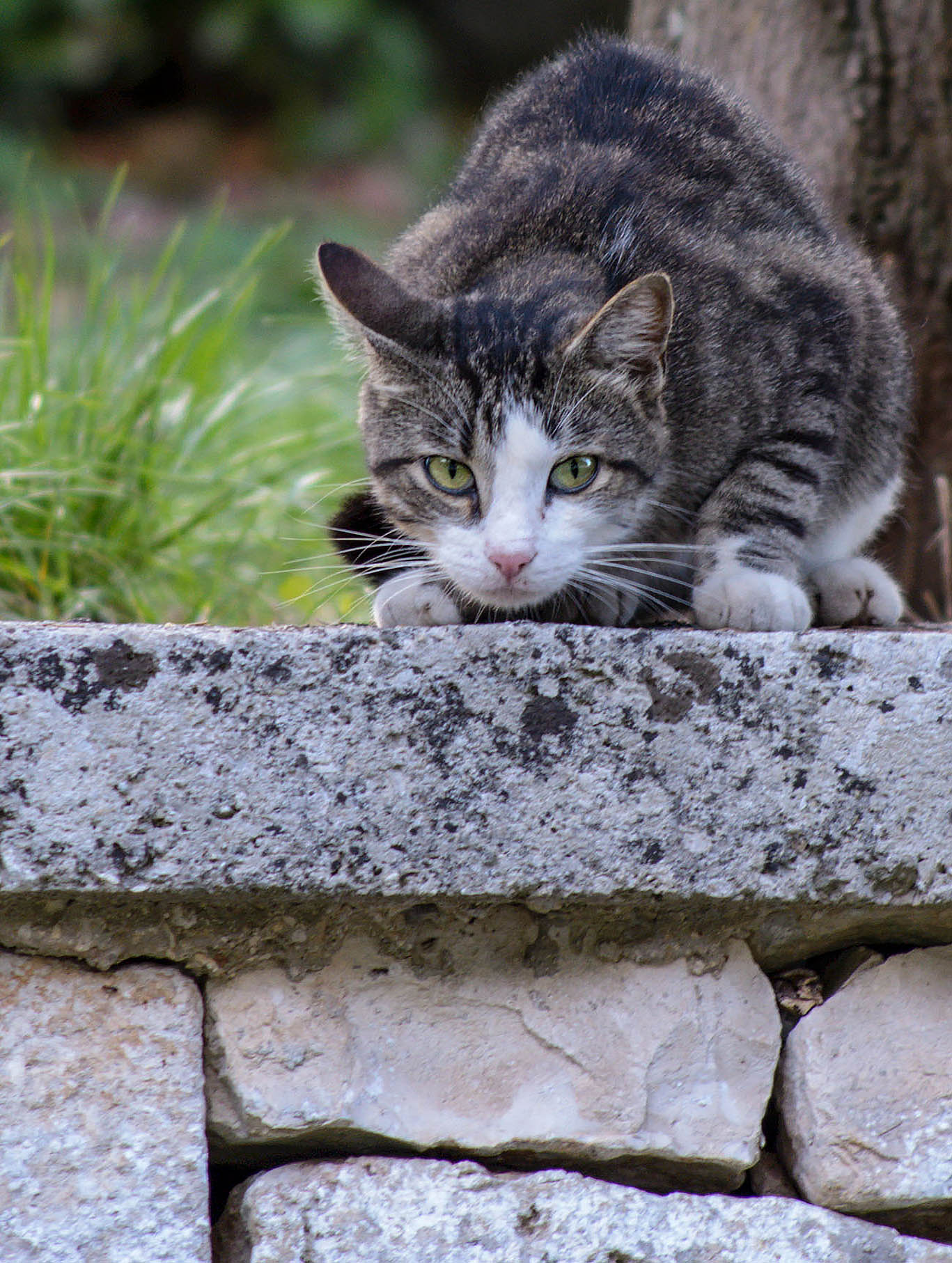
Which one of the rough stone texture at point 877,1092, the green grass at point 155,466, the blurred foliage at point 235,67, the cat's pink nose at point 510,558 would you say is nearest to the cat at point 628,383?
the cat's pink nose at point 510,558

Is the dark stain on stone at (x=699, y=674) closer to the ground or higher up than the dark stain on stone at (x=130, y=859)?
higher up

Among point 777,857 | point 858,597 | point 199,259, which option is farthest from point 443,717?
point 199,259

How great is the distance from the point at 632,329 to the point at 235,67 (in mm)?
6441

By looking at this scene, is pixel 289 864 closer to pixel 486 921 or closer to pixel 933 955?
pixel 486 921

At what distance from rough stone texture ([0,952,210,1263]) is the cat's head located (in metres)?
0.66

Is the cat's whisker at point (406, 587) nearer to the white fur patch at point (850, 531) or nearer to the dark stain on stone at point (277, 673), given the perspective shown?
the dark stain on stone at point (277, 673)

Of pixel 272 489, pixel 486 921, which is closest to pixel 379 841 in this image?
pixel 486 921

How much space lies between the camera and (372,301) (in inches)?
70.9

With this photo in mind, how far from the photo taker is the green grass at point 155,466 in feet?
7.87

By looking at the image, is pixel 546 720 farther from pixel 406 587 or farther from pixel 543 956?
pixel 406 587

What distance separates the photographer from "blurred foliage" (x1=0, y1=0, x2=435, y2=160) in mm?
6840

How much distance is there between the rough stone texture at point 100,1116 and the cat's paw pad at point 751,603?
81 cm

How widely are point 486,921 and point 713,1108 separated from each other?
33cm

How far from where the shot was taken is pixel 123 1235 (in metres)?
1.36
